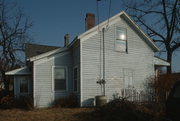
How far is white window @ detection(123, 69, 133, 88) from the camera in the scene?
14719mm

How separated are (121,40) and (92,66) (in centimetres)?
348

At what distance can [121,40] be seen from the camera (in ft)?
49.1

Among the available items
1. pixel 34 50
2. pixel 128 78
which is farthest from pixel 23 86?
pixel 128 78

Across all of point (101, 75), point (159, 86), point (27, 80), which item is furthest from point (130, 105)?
point (27, 80)

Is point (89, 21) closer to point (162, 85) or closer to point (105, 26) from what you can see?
point (105, 26)

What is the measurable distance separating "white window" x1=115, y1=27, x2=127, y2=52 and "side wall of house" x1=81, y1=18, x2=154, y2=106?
29 centimetres

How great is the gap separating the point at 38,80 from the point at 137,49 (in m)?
8.36

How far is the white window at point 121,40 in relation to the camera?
14773 mm

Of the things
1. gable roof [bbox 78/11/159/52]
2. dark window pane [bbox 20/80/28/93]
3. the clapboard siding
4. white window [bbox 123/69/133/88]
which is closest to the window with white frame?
the clapboard siding

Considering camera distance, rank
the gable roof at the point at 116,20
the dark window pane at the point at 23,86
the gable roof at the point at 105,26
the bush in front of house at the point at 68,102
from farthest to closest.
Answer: the dark window pane at the point at 23,86 < the gable roof at the point at 116,20 < the gable roof at the point at 105,26 < the bush in front of house at the point at 68,102

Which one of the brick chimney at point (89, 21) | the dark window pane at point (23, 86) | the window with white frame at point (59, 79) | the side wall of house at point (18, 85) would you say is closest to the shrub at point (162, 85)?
the window with white frame at point (59, 79)

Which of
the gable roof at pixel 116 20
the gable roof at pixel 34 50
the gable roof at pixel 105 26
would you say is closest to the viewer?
the gable roof at pixel 105 26

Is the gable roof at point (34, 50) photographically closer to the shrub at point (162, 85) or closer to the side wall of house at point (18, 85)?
the side wall of house at point (18, 85)

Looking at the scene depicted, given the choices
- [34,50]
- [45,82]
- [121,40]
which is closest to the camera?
[45,82]
